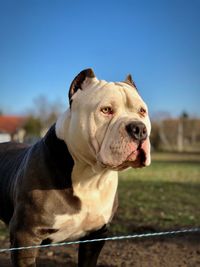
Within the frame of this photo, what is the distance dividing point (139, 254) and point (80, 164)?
2.21 meters

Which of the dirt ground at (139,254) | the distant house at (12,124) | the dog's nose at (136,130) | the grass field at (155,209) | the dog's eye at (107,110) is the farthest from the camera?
the distant house at (12,124)

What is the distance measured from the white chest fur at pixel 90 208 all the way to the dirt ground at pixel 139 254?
4.76ft

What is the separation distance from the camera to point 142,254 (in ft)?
16.3

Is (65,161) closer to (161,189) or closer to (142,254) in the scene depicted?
(142,254)

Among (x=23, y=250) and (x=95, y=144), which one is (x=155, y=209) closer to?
(x=23, y=250)

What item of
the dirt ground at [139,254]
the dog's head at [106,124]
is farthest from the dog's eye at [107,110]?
the dirt ground at [139,254]

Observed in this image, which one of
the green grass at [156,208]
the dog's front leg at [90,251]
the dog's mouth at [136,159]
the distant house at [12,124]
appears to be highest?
the dog's mouth at [136,159]

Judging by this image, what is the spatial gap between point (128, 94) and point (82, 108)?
0.33 metres

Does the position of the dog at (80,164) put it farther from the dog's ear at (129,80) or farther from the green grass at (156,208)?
the green grass at (156,208)

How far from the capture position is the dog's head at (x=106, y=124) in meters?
2.79

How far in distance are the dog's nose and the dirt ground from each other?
2269mm

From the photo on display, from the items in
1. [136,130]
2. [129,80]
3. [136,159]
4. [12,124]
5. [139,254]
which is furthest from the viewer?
[12,124]

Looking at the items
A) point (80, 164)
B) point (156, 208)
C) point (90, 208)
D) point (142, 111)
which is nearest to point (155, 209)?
point (156, 208)

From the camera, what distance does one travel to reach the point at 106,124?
2.89 meters
